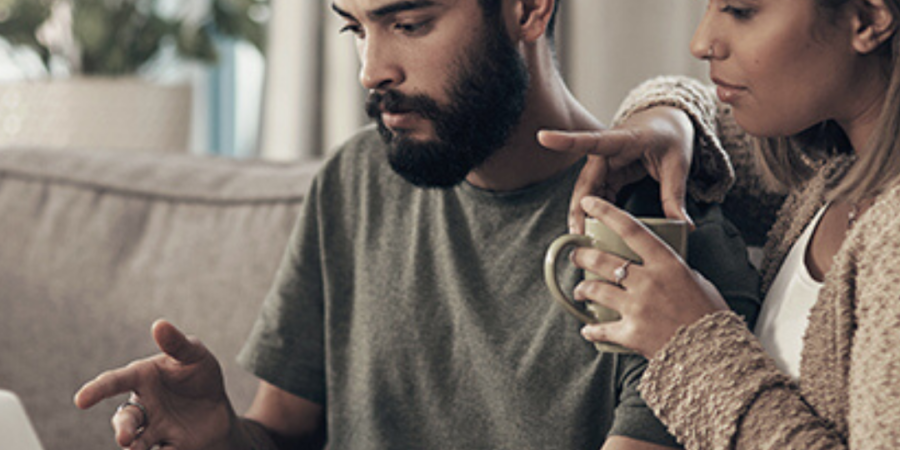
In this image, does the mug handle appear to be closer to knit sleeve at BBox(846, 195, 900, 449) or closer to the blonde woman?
the blonde woman

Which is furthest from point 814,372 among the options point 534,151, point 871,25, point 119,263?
point 119,263

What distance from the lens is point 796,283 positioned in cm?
102

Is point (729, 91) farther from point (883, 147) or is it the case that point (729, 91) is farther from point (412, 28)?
point (412, 28)

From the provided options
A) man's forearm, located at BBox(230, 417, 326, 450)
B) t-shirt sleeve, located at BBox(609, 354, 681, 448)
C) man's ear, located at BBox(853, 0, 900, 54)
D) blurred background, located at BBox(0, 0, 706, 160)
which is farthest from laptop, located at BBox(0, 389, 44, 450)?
blurred background, located at BBox(0, 0, 706, 160)

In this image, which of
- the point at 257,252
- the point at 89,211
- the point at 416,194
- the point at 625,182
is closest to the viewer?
the point at 625,182

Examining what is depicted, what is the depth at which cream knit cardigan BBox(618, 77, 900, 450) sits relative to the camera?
82 cm

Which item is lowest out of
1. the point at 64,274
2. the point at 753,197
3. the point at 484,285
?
the point at 64,274

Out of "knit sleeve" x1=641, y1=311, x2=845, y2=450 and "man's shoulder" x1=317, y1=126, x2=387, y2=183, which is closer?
"knit sleeve" x1=641, y1=311, x2=845, y2=450

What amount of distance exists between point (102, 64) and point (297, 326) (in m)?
1.20

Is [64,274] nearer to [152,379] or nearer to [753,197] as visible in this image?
[152,379]

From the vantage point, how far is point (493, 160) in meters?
1.24

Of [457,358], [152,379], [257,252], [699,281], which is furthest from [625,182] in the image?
[257,252]

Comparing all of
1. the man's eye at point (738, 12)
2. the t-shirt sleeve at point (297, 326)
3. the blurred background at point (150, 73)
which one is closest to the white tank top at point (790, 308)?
the man's eye at point (738, 12)

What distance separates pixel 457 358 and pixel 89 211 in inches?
30.0
